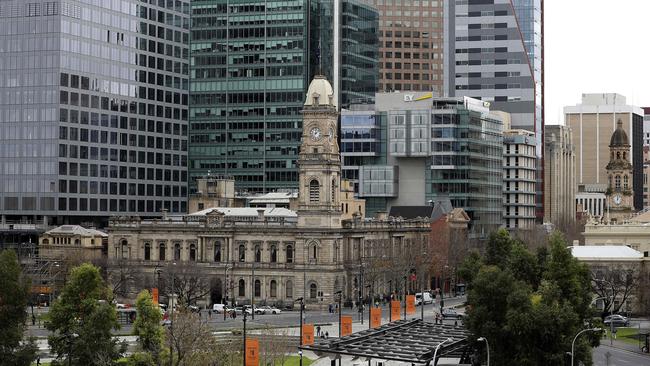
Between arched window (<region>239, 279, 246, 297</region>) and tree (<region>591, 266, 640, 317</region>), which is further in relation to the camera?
arched window (<region>239, 279, 246, 297</region>)

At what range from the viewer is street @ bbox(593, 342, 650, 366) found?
114812 mm

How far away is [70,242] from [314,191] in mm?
41861

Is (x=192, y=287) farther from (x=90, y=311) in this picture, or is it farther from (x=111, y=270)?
(x=90, y=311)

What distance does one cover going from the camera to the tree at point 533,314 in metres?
95.9

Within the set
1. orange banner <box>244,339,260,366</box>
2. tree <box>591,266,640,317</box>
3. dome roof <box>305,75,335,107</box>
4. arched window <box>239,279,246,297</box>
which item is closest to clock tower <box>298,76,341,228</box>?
dome roof <box>305,75,335,107</box>

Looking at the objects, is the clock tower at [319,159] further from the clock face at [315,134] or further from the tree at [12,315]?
the tree at [12,315]

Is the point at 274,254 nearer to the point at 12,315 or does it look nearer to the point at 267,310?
the point at 267,310

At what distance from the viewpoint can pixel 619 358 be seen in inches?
4695

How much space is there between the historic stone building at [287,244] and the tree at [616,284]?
28.5m

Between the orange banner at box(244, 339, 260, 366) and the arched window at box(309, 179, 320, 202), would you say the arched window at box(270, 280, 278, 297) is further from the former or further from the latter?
the orange banner at box(244, 339, 260, 366)

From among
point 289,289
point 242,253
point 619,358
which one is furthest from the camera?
point 242,253

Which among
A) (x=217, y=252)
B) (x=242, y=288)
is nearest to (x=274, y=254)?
(x=242, y=288)

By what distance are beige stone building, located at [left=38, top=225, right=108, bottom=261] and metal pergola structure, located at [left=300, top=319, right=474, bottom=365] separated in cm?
8027

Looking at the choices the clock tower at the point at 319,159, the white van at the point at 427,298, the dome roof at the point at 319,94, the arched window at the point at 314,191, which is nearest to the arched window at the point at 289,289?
the clock tower at the point at 319,159
